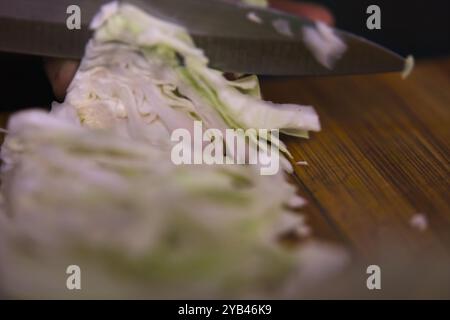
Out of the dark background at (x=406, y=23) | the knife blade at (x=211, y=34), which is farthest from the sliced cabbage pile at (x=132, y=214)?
the dark background at (x=406, y=23)

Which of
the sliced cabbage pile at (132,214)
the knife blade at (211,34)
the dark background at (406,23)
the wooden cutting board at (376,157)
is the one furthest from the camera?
the dark background at (406,23)

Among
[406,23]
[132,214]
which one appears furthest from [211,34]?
[406,23]

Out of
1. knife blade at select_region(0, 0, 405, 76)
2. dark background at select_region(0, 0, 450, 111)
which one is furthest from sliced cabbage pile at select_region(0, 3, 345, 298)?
dark background at select_region(0, 0, 450, 111)

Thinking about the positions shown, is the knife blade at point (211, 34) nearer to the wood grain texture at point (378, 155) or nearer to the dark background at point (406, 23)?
the wood grain texture at point (378, 155)

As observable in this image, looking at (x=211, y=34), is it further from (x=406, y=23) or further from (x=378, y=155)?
(x=406, y=23)

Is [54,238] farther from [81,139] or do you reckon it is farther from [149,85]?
[149,85]

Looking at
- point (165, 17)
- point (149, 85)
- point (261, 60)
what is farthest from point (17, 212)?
point (261, 60)
